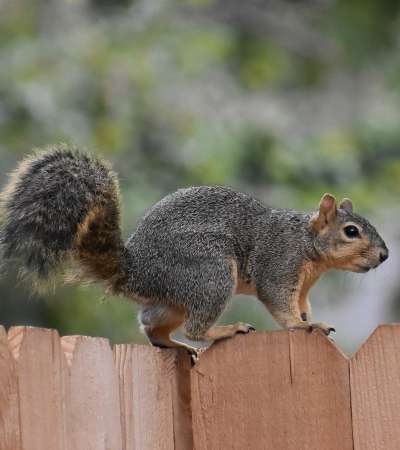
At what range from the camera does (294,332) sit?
101 inches

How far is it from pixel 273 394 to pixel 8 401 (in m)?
0.64

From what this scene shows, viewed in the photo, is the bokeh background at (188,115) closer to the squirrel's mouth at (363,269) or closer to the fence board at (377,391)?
the squirrel's mouth at (363,269)

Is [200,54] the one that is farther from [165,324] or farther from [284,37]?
[165,324]

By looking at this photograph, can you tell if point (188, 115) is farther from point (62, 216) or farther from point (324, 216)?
point (62, 216)

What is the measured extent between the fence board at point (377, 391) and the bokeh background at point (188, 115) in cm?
206

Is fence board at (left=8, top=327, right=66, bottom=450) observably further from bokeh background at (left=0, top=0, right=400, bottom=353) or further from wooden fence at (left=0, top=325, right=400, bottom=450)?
bokeh background at (left=0, top=0, right=400, bottom=353)

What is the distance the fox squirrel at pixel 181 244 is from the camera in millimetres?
2811

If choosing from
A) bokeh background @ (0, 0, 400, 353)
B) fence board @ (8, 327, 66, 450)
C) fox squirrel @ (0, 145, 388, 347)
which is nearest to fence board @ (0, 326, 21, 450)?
fence board @ (8, 327, 66, 450)

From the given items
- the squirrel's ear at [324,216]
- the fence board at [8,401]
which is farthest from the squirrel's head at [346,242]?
the fence board at [8,401]

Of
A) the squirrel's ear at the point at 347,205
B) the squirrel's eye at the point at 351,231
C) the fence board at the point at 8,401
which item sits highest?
the squirrel's ear at the point at 347,205

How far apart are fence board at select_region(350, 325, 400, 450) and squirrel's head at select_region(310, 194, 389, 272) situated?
1051 mm

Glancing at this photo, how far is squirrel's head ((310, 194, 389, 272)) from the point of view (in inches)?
140

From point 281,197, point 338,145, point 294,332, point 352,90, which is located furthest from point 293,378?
point 352,90

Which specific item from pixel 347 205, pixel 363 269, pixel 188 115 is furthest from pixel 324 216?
pixel 188 115
